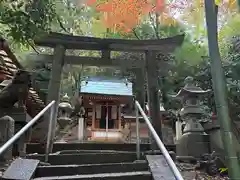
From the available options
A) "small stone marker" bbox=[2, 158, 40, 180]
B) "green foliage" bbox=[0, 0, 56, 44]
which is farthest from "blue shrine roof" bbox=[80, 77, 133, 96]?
"small stone marker" bbox=[2, 158, 40, 180]

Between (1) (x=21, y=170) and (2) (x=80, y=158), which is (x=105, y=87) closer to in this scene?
(2) (x=80, y=158)

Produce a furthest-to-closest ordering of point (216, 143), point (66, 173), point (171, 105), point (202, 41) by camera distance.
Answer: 1. point (171, 105)
2. point (202, 41)
3. point (216, 143)
4. point (66, 173)

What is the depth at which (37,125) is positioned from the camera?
6750 mm

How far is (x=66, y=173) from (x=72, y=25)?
560 inches

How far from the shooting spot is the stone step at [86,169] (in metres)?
3.95

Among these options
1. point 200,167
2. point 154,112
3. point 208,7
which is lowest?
point 200,167

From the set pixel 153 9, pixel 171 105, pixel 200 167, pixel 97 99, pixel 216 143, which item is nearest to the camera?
pixel 200 167

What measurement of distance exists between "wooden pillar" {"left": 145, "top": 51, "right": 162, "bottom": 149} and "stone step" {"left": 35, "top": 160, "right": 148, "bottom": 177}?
223 centimetres

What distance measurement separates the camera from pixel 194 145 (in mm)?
7555

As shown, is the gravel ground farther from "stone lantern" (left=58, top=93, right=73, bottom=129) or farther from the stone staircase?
"stone lantern" (left=58, top=93, right=73, bottom=129)

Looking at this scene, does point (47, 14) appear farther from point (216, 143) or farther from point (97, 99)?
point (97, 99)

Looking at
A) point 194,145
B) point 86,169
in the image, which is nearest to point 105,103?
point 194,145

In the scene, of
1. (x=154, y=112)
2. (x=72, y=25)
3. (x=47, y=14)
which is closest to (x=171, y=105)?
(x=72, y=25)

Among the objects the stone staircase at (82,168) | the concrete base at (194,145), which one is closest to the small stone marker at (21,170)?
the stone staircase at (82,168)
